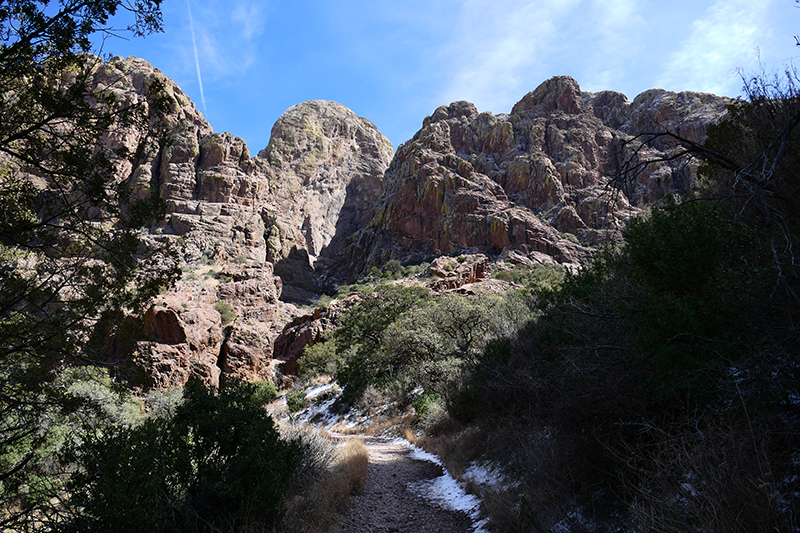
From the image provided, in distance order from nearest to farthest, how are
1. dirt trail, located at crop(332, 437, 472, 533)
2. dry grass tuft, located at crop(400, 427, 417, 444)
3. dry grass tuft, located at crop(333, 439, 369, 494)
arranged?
dirt trail, located at crop(332, 437, 472, 533), dry grass tuft, located at crop(333, 439, 369, 494), dry grass tuft, located at crop(400, 427, 417, 444)

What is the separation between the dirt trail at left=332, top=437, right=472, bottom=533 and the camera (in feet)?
17.9

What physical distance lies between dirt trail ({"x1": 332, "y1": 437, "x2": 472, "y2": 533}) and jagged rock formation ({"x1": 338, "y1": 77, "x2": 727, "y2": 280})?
58.1m

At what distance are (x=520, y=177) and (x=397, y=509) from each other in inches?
3188

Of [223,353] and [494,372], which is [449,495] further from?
[223,353]

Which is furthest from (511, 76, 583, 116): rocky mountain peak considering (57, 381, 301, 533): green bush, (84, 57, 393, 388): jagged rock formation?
(57, 381, 301, 533): green bush

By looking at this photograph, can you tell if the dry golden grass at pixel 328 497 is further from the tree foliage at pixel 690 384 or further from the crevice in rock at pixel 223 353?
the crevice in rock at pixel 223 353

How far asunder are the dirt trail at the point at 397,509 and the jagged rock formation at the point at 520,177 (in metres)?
58.1

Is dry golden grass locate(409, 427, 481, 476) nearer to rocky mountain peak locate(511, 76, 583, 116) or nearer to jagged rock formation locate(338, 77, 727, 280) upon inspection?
jagged rock formation locate(338, 77, 727, 280)

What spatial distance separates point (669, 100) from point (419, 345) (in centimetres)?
9625

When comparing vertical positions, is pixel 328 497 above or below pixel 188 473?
below

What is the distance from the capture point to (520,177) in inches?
3113

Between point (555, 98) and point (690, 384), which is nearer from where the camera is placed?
point (690, 384)

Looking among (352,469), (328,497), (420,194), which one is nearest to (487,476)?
(352,469)

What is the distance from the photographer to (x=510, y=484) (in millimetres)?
5516
